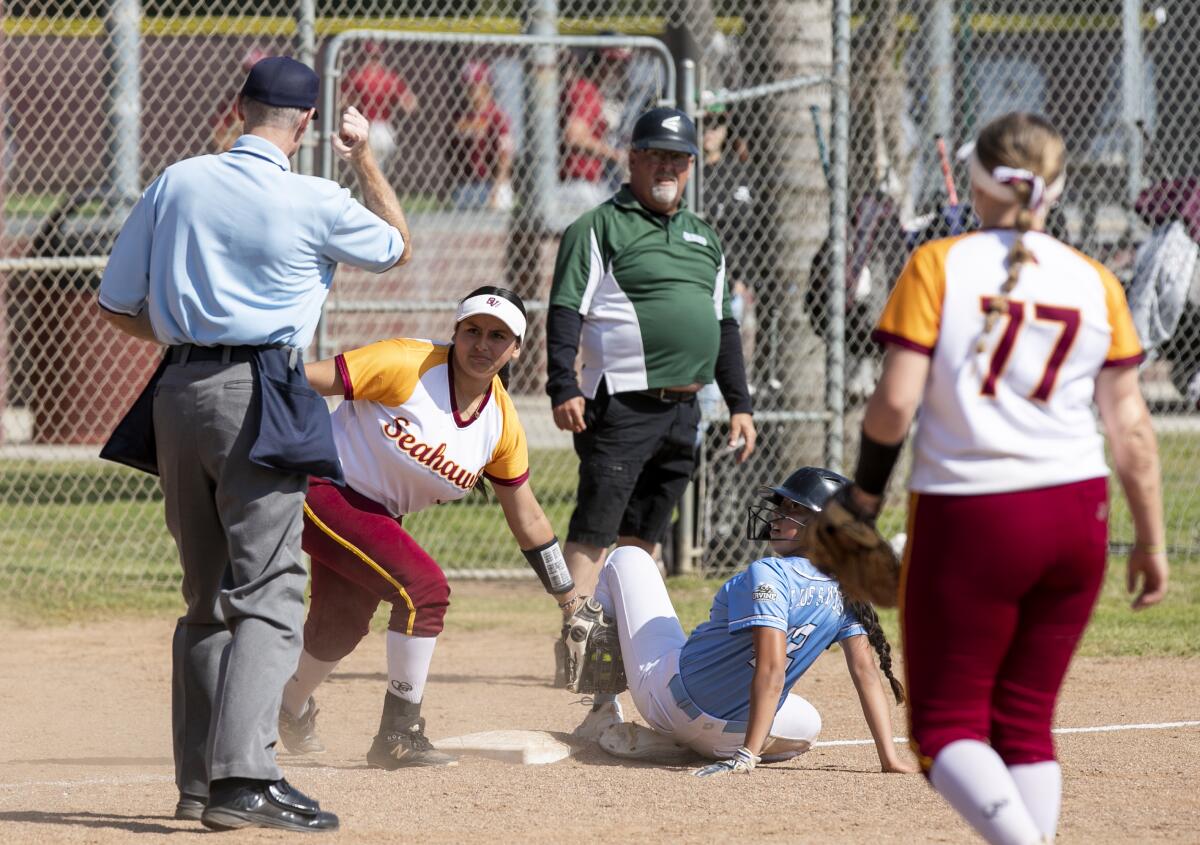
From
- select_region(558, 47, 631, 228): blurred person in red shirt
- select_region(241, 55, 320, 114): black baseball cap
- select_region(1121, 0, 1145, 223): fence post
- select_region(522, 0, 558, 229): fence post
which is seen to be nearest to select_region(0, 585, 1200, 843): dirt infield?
select_region(241, 55, 320, 114): black baseball cap

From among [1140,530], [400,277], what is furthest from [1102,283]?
[400,277]

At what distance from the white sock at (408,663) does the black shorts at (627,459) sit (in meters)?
1.55

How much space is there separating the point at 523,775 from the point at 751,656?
2.65 ft

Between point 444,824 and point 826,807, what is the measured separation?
108 centimetres

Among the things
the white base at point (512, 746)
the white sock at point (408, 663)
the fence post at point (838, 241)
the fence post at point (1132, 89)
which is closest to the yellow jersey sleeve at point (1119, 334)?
the white sock at point (408, 663)

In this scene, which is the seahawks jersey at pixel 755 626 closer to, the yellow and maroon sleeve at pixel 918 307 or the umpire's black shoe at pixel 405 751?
the umpire's black shoe at pixel 405 751

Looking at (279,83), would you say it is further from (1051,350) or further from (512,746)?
(512,746)

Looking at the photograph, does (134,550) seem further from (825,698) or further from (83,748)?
(825,698)

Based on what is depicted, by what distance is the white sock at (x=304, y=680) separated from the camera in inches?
225

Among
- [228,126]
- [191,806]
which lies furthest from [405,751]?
[228,126]

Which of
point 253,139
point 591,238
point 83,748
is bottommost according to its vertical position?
point 83,748

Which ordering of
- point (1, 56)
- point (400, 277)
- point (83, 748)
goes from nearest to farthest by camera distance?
1. point (83, 748)
2. point (1, 56)
3. point (400, 277)

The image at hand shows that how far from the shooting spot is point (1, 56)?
11984 millimetres

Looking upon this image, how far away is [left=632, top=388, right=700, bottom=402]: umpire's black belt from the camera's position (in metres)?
7.05
